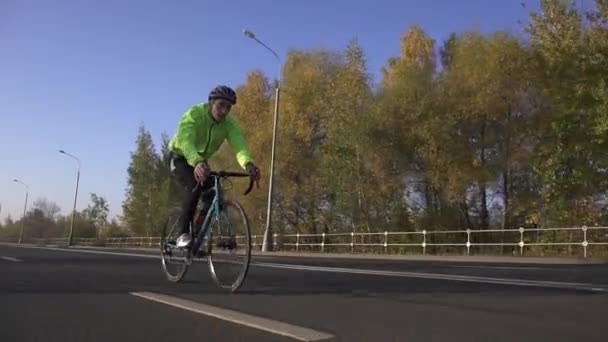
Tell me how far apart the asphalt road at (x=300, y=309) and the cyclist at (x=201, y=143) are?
0.78m

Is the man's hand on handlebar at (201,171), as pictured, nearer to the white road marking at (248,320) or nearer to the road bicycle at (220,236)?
the road bicycle at (220,236)

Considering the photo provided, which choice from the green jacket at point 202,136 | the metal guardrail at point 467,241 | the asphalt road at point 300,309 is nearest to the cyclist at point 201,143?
the green jacket at point 202,136

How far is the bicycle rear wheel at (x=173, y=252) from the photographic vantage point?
20.7ft

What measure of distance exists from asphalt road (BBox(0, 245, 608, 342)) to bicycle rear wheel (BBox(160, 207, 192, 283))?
7.0 inches

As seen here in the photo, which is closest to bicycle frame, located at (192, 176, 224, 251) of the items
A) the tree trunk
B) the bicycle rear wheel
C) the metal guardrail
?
the bicycle rear wheel

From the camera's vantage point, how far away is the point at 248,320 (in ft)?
12.7

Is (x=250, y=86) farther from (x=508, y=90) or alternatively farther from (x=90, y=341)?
(x=90, y=341)

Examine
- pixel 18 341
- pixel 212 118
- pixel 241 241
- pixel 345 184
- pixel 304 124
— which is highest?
pixel 304 124

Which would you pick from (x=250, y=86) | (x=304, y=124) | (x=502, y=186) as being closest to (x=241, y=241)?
(x=502, y=186)

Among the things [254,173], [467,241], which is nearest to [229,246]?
[254,173]

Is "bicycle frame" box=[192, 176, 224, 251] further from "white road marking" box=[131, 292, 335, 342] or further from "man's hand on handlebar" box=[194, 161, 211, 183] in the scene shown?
"white road marking" box=[131, 292, 335, 342]

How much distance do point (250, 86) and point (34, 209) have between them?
82.3m

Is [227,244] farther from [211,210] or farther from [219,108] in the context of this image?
[219,108]

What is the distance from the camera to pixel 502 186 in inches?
1116
